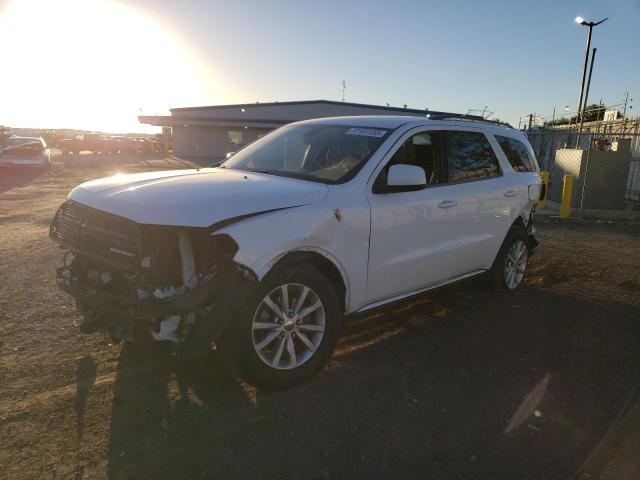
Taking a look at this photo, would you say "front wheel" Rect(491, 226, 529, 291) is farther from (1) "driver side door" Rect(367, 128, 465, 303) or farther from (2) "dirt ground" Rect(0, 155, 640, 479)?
(1) "driver side door" Rect(367, 128, 465, 303)

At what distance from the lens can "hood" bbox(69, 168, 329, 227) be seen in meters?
2.97

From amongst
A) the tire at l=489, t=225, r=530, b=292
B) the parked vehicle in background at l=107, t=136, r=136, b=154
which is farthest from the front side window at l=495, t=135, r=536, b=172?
the parked vehicle in background at l=107, t=136, r=136, b=154

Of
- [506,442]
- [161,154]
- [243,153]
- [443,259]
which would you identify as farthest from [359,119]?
[161,154]

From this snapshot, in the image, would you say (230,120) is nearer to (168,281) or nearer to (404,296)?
(404,296)

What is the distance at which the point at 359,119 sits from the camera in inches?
182

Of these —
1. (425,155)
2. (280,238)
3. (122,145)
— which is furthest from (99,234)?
(122,145)

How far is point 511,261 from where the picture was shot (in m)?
5.75

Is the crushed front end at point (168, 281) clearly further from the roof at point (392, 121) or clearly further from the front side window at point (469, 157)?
the front side window at point (469, 157)

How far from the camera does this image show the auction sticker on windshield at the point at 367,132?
414 cm

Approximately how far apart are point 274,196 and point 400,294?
1529mm

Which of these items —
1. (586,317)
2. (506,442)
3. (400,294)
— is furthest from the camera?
(586,317)

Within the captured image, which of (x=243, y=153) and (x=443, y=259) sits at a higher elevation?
(x=243, y=153)

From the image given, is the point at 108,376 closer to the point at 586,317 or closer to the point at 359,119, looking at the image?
the point at 359,119

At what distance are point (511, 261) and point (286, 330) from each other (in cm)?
346
